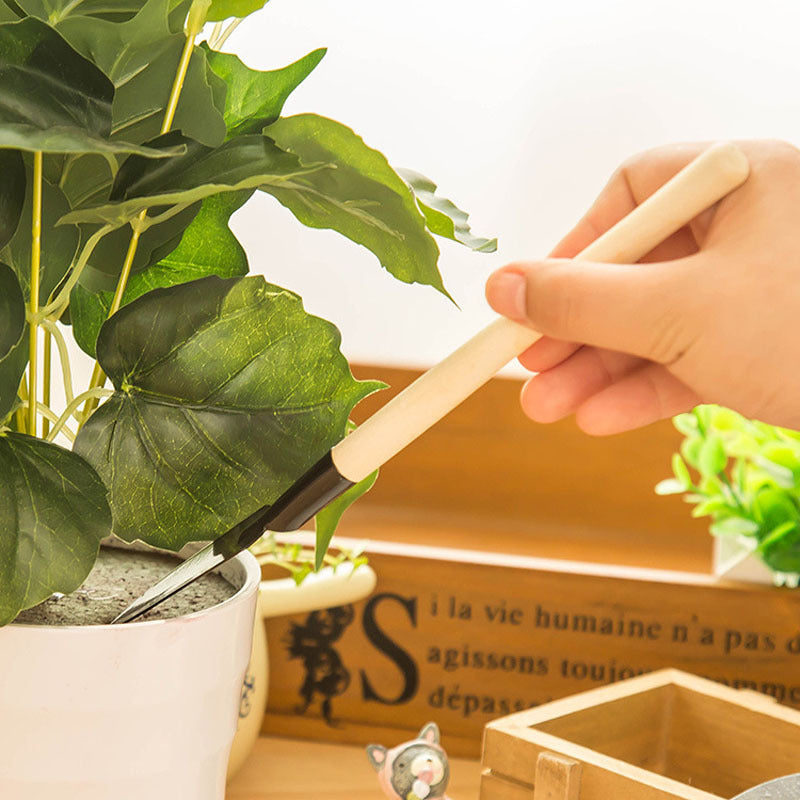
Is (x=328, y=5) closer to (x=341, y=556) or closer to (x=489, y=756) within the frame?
(x=341, y=556)

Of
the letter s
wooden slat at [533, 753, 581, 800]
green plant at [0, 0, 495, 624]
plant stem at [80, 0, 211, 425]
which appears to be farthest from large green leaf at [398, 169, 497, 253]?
the letter s

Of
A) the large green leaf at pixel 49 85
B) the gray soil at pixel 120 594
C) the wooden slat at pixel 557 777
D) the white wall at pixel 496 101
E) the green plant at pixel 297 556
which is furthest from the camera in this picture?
the white wall at pixel 496 101

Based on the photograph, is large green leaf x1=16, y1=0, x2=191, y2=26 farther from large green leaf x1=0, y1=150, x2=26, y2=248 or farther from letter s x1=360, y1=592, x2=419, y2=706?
letter s x1=360, y1=592, x2=419, y2=706

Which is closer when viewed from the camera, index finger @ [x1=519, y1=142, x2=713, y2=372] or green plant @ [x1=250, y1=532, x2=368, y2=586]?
index finger @ [x1=519, y1=142, x2=713, y2=372]

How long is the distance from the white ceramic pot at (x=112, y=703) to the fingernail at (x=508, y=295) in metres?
0.17

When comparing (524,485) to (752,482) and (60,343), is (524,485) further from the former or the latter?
(60,343)

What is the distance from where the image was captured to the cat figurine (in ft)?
2.24

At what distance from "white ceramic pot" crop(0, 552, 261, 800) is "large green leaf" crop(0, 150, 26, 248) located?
6.0 inches

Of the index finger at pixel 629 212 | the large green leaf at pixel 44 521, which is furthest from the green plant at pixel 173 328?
the index finger at pixel 629 212

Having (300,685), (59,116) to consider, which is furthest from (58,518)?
(300,685)

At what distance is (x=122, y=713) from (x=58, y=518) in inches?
3.4

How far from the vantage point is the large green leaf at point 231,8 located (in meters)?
0.46

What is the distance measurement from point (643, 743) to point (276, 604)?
27 centimetres

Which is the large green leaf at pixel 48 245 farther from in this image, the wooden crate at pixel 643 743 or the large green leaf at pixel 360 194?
the wooden crate at pixel 643 743
